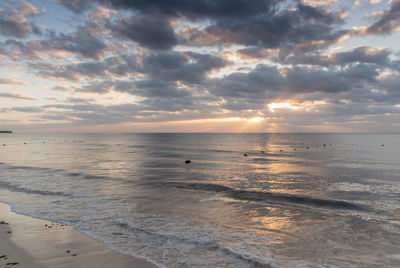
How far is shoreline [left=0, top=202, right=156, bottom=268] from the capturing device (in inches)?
367

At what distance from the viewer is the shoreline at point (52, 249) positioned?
30.6ft

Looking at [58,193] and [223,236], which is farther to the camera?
[58,193]

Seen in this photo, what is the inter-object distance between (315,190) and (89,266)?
22.6 metres

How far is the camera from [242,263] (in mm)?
9781

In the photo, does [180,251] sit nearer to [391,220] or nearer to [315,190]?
[391,220]

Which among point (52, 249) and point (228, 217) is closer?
point (52, 249)

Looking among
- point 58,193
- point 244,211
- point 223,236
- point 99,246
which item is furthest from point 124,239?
point 58,193

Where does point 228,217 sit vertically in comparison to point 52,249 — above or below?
below

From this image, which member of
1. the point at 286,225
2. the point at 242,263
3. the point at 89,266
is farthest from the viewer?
the point at 286,225

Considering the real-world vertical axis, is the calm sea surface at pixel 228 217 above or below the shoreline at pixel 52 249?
below

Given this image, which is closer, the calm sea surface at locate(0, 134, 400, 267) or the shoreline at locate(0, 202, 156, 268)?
the shoreline at locate(0, 202, 156, 268)

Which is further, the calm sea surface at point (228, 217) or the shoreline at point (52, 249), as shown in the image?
the calm sea surface at point (228, 217)

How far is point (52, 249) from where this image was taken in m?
10.5

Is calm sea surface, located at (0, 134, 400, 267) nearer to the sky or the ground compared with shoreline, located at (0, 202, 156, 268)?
nearer to the ground
